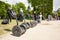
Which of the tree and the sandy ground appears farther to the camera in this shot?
the tree

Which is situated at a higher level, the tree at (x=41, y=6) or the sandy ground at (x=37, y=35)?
the tree at (x=41, y=6)

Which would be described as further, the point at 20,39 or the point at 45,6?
the point at 45,6

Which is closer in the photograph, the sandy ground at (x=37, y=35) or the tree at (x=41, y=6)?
the sandy ground at (x=37, y=35)

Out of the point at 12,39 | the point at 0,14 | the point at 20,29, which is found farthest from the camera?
the point at 0,14

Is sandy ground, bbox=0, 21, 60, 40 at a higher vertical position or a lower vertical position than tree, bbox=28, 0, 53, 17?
lower

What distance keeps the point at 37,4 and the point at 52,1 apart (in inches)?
297

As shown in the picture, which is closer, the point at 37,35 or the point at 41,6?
the point at 37,35

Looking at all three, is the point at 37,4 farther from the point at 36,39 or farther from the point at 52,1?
the point at 36,39

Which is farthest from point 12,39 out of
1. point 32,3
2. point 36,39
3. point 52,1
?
point 52,1

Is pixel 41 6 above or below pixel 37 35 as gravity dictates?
above

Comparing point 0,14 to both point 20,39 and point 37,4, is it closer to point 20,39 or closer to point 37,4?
point 20,39

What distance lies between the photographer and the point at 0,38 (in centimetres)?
1218

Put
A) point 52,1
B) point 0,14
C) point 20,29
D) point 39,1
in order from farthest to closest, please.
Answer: point 52,1, point 39,1, point 0,14, point 20,29

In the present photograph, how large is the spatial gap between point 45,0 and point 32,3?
177 inches
